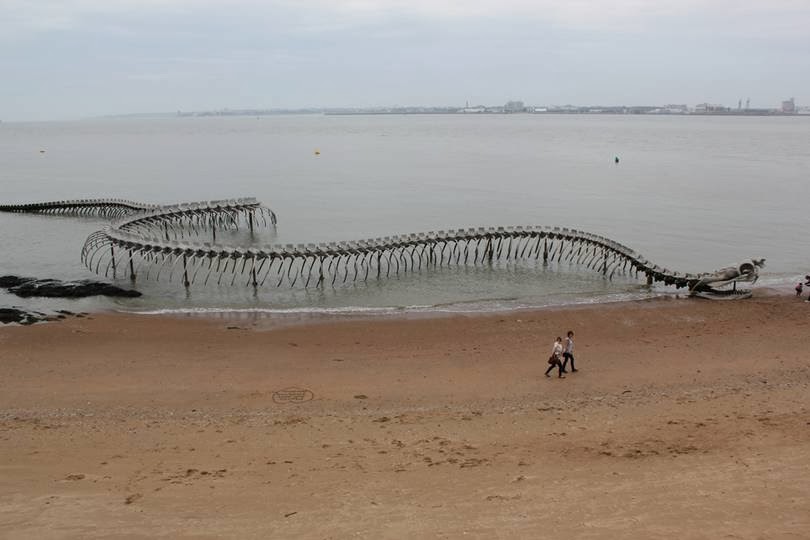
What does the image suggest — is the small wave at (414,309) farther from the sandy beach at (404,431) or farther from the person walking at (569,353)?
the person walking at (569,353)

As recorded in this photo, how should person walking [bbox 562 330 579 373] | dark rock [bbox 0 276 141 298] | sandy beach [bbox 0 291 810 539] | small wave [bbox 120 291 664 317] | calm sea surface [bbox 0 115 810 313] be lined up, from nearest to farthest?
sandy beach [bbox 0 291 810 539] < person walking [bbox 562 330 579 373] < small wave [bbox 120 291 664 317] < dark rock [bbox 0 276 141 298] < calm sea surface [bbox 0 115 810 313]

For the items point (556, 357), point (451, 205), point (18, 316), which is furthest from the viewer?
point (451, 205)

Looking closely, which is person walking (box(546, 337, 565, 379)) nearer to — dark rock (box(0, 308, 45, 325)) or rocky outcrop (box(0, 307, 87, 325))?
rocky outcrop (box(0, 307, 87, 325))

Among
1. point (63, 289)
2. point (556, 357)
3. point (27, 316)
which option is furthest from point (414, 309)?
point (63, 289)

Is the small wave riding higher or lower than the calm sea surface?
lower

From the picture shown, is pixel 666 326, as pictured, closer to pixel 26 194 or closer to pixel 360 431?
pixel 360 431

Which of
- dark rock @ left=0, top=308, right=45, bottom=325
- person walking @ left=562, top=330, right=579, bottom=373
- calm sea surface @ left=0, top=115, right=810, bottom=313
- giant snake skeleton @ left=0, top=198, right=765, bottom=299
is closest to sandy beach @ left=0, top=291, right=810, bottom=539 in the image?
person walking @ left=562, top=330, right=579, bottom=373

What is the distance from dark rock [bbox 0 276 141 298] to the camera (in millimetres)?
33250

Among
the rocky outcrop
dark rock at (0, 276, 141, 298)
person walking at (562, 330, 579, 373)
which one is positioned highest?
person walking at (562, 330, 579, 373)

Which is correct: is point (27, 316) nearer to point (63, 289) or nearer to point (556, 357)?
point (63, 289)

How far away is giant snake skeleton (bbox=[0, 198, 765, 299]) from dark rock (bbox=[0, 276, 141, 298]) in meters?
2.10

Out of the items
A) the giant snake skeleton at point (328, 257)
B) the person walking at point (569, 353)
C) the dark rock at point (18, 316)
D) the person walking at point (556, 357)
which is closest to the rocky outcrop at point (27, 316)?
the dark rock at point (18, 316)

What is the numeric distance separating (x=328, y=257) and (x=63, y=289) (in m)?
15.2

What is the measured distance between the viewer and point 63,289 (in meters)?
33.8
